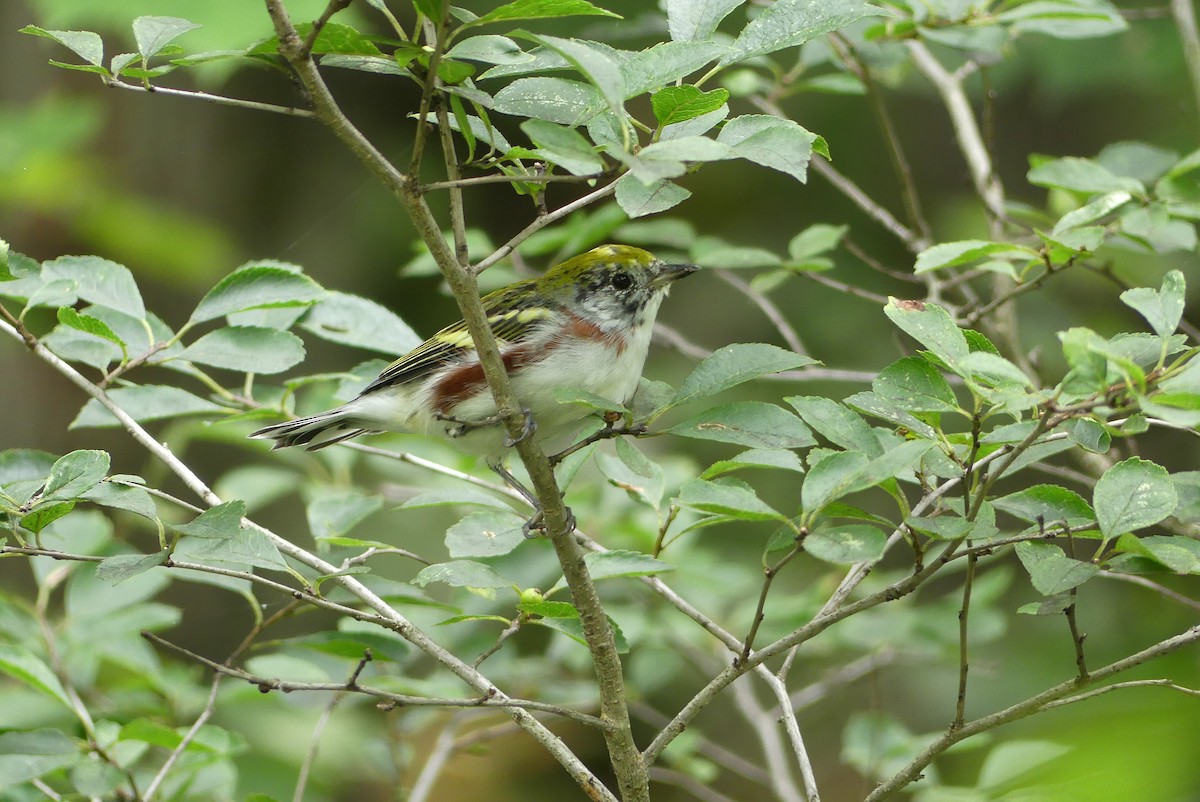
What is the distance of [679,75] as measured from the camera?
4.79ft

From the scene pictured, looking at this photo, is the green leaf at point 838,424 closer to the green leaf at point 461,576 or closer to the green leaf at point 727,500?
the green leaf at point 727,500

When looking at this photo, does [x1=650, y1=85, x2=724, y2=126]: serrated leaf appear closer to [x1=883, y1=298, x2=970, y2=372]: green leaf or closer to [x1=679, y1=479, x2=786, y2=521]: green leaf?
[x1=883, y1=298, x2=970, y2=372]: green leaf

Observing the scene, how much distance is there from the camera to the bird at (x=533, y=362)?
112 inches

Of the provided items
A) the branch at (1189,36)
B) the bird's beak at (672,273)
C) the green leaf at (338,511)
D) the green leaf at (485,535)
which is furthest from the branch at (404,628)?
the branch at (1189,36)

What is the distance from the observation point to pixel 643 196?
1.47 metres

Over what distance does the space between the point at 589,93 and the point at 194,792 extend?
2058 millimetres

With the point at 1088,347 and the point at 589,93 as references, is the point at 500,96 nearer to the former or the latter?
the point at 589,93

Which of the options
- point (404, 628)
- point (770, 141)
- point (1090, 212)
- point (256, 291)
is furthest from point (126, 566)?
point (1090, 212)

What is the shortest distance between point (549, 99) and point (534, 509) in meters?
1.29

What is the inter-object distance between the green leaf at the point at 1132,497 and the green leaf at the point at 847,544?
0.31m

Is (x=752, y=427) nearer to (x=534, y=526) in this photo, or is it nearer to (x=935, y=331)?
(x=935, y=331)

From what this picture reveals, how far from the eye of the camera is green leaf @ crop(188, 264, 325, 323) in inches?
93.6

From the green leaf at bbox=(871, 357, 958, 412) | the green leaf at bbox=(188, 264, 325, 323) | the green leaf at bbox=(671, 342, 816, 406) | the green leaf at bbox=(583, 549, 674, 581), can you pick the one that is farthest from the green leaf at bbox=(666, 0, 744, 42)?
the green leaf at bbox=(188, 264, 325, 323)

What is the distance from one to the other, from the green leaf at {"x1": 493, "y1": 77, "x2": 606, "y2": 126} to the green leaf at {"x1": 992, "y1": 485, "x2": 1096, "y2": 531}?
0.84 metres
